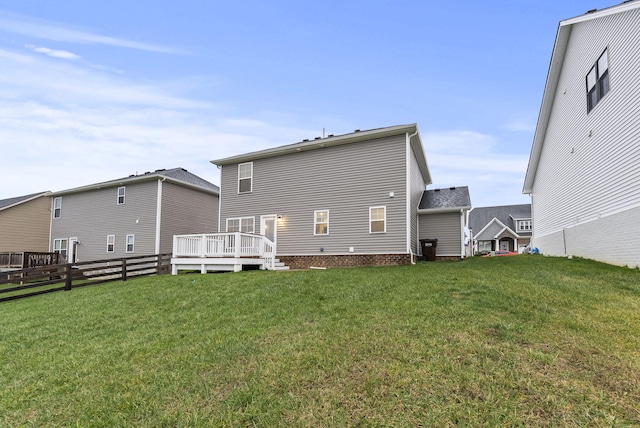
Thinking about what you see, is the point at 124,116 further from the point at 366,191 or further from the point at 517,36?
the point at 517,36

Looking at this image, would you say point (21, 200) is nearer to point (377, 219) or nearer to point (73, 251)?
point (73, 251)

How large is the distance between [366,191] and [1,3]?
14.1 meters

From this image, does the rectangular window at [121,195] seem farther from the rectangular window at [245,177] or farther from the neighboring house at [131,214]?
the rectangular window at [245,177]

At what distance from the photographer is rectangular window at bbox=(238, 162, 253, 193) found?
16.9 m

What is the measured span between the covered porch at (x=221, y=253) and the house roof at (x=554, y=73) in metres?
14.4

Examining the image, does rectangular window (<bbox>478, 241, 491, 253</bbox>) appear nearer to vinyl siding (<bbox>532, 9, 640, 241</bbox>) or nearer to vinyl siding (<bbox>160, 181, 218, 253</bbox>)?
vinyl siding (<bbox>532, 9, 640, 241</bbox>)

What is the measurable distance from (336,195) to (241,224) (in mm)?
5494

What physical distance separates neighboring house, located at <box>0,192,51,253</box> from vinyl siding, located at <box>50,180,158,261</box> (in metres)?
0.86

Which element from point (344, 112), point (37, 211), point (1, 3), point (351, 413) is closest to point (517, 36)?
point (344, 112)

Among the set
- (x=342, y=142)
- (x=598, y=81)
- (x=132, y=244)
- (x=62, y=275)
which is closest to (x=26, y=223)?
(x=132, y=244)

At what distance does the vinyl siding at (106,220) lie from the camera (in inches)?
765

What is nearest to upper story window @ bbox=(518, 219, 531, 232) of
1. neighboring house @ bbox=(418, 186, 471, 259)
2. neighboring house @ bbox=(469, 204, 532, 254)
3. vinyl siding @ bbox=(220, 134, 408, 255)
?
neighboring house @ bbox=(469, 204, 532, 254)

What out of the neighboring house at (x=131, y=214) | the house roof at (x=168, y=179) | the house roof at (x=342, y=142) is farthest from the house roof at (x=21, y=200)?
the house roof at (x=342, y=142)

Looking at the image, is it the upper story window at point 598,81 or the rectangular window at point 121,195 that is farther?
the rectangular window at point 121,195
